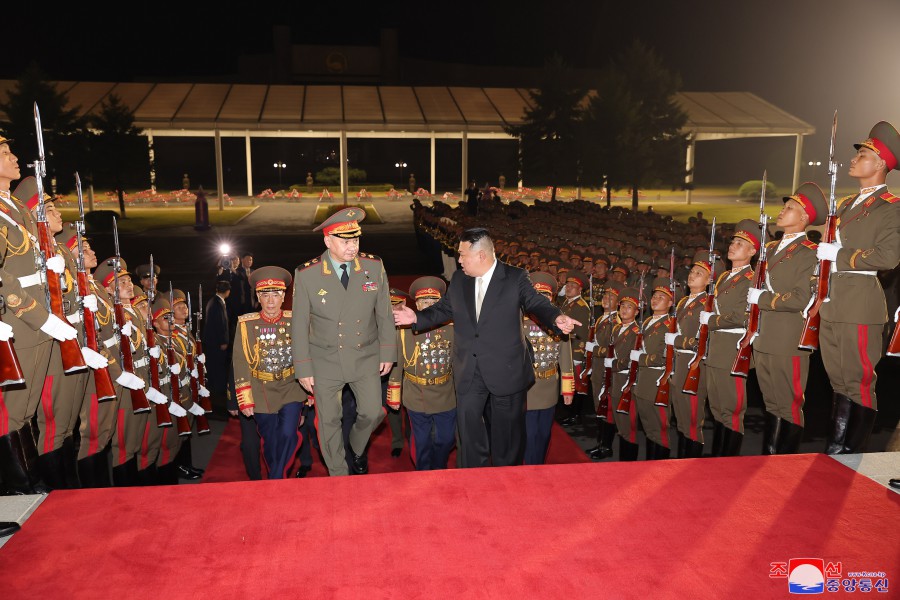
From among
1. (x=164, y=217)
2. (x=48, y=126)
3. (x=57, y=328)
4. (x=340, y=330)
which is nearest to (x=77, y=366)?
(x=57, y=328)

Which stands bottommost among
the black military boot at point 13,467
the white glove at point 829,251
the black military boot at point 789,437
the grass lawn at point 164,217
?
the grass lawn at point 164,217

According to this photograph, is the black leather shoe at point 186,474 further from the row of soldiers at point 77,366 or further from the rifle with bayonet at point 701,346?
the rifle with bayonet at point 701,346

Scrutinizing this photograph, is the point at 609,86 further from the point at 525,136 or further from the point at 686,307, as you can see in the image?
the point at 686,307

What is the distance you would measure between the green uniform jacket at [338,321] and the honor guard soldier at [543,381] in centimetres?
129

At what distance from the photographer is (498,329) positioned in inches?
170

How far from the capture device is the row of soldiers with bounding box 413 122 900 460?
4395 mm

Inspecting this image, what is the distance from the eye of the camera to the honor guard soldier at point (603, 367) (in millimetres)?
6383

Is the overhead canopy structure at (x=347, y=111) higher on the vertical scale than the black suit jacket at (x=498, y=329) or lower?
higher

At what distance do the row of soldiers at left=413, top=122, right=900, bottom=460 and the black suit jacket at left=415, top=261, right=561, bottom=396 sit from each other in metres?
1.20

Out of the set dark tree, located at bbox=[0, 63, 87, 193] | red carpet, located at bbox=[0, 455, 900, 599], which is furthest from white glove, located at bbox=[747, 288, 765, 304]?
dark tree, located at bbox=[0, 63, 87, 193]

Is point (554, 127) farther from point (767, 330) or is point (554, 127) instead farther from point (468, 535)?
point (468, 535)

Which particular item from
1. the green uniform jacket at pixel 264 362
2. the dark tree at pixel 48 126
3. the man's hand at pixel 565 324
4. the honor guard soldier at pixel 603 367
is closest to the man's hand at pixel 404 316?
the man's hand at pixel 565 324

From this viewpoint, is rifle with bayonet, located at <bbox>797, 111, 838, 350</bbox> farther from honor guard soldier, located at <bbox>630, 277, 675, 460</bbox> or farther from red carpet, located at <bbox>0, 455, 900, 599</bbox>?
honor guard soldier, located at <bbox>630, 277, 675, 460</bbox>

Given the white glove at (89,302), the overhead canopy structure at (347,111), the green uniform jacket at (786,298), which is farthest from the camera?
the overhead canopy structure at (347,111)
